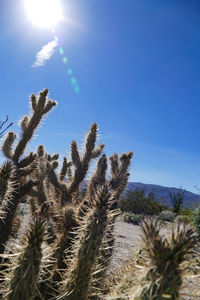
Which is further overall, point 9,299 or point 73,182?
point 73,182

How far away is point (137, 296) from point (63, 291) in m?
1.34

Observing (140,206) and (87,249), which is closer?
(87,249)

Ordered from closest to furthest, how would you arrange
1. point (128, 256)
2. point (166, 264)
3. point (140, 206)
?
point (166, 264) → point (128, 256) → point (140, 206)

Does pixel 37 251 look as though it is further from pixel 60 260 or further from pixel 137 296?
pixel 60 260

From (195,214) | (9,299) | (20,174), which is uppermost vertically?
(195,214)

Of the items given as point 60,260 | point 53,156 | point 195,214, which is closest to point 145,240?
point 60,260

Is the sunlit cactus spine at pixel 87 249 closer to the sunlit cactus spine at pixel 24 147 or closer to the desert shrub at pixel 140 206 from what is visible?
the sunlit cactus spine at pixel 24 147

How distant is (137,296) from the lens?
1.53 m

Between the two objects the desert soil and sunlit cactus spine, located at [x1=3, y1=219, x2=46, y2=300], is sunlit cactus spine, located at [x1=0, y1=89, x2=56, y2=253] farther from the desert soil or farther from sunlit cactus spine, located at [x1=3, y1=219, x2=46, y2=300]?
sunlit cactus spine, located at [x1=3, y1=219, x2=46, y2=300]

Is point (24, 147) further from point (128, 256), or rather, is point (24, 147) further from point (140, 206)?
point (140, 206)

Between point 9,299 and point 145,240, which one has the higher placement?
point 145,240

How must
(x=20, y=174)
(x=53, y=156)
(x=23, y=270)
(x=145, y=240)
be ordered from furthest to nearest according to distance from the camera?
(x=53, y=156), (x=20, y=174), (x=23, y=270), (x=145, y=240)

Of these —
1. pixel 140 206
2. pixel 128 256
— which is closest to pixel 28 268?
pixel 128 256

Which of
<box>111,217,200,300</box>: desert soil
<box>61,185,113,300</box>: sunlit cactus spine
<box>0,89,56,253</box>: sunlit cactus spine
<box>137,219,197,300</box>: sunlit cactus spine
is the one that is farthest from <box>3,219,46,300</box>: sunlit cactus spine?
<box>0,89,56,253</box>: sunlit cactus spine
